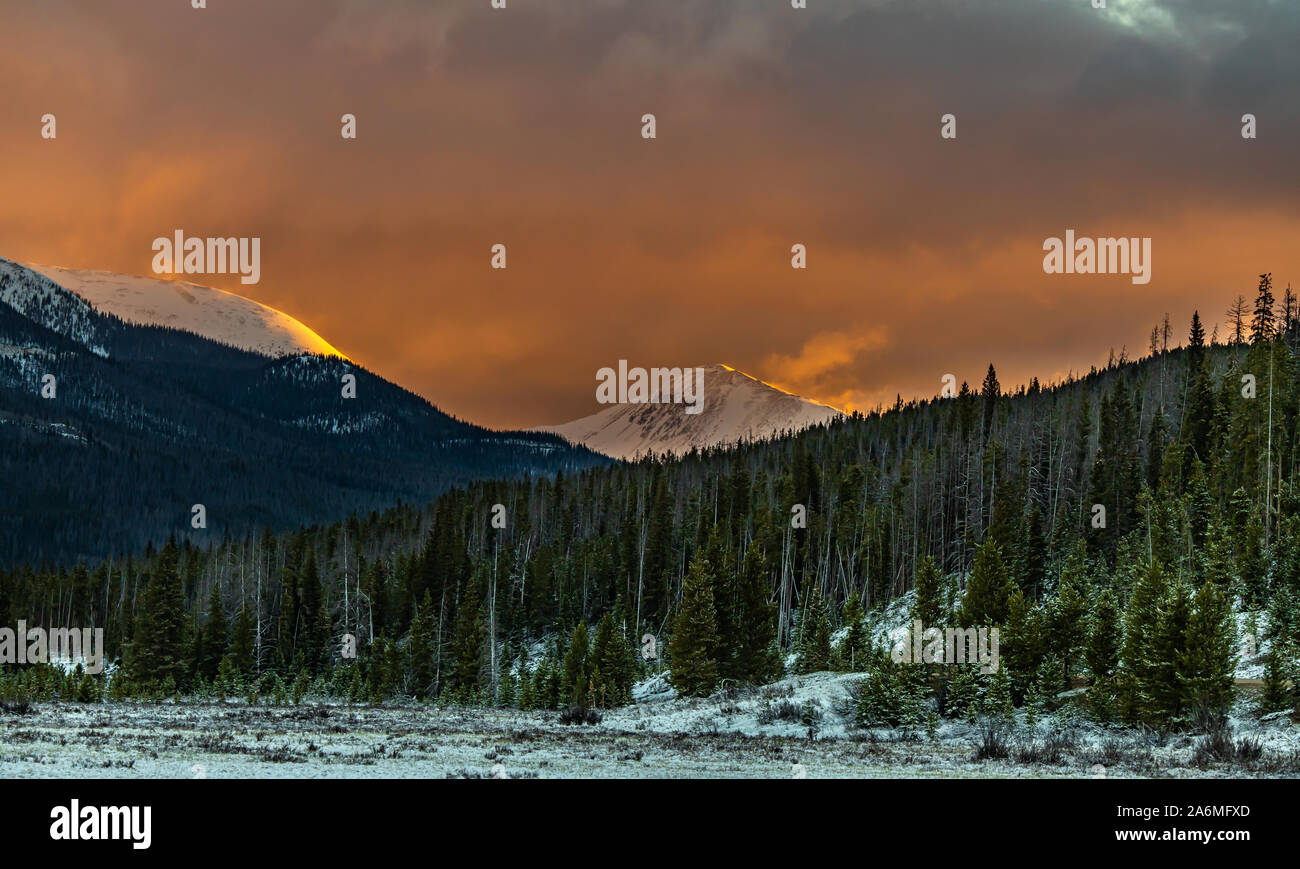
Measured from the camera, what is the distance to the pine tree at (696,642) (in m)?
63.2

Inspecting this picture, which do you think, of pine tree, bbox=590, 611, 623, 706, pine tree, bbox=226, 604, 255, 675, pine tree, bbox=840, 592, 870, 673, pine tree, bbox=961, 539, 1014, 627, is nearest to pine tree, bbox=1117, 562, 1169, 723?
pine tree, bbox=961, 539, 1014, 627

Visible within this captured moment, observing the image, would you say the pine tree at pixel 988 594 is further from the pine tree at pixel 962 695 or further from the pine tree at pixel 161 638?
the pine tree at pixel 161 638

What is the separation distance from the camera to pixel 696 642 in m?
64.2

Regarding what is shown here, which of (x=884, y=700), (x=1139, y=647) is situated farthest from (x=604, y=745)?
(x=1139, y=647)

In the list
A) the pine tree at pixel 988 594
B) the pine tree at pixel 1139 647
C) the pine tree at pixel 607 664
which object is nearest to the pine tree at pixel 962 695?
the pine tree at pixel 1139 647

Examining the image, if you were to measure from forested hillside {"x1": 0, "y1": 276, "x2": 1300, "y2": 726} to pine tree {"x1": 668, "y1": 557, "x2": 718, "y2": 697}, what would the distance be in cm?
14

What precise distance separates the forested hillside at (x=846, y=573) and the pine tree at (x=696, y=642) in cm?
14

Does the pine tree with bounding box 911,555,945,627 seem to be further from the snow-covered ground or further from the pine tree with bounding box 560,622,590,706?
the pine tree with bounding box 560,622,590,706

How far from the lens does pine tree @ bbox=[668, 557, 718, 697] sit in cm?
6319

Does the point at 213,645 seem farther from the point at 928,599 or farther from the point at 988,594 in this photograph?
the point at 988,594

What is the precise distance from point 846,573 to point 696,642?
170 ft
